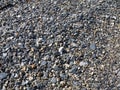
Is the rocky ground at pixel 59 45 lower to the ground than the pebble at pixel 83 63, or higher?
higher

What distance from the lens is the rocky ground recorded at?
568 centimetres

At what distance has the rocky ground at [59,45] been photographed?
5.68 m

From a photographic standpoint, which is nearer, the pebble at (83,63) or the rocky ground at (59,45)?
the rocky ground at (59,45)

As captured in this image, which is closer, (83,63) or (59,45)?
(83,63)

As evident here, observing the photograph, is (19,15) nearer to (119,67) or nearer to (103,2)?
(103,2)

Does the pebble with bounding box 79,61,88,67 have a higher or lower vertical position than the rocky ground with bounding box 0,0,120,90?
lower

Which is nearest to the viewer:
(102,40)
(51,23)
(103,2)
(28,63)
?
(28,63)

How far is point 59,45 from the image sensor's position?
6.39m

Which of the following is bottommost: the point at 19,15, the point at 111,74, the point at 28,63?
the point at 111,74

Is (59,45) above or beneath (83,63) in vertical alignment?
above

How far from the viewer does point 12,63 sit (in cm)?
607

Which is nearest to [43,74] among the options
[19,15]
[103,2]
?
[19,15]

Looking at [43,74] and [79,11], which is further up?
[79,11]

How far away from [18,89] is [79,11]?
265 cm
